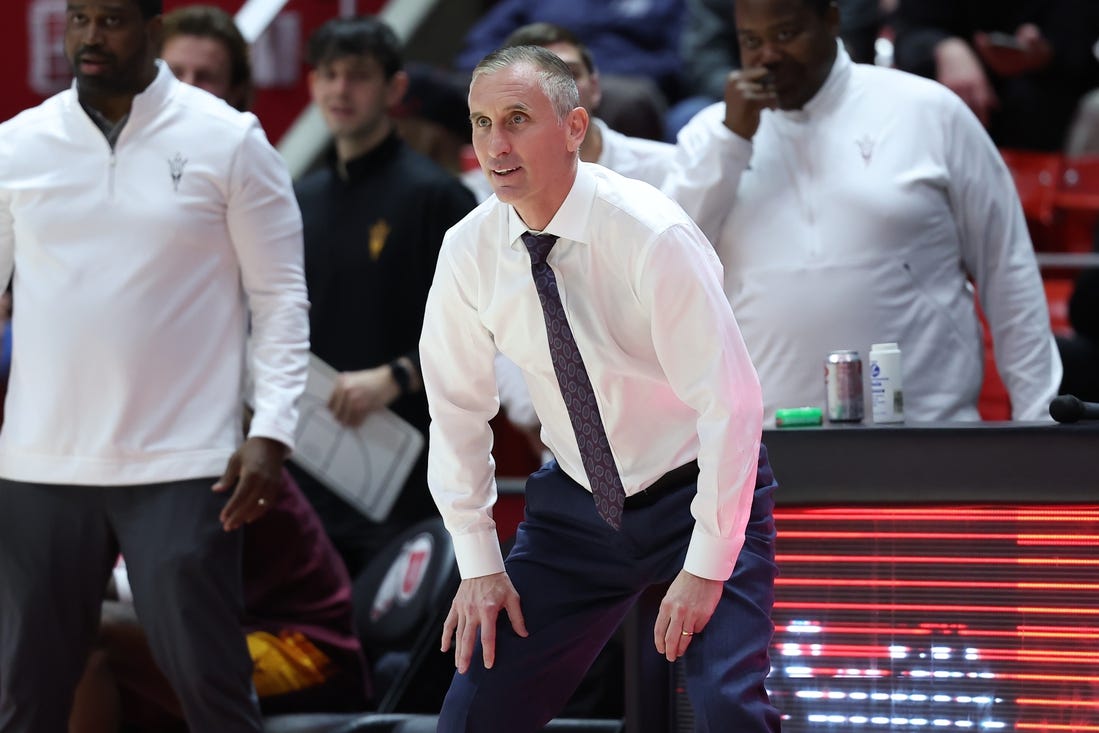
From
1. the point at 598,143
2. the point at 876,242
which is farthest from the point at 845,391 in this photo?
the point at 598,143

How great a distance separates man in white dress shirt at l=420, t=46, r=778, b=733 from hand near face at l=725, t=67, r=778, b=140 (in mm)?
1042

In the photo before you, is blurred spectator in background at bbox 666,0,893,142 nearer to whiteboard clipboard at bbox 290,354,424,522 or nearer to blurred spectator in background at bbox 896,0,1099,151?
blurred spectator in background at bbox 896,0,1099,151

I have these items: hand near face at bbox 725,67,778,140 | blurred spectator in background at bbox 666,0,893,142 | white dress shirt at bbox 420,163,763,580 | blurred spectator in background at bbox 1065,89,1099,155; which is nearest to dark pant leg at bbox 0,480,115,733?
white dress shirt at bbox 420,163,763,580

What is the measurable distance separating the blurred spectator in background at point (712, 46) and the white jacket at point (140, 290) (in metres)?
2.58

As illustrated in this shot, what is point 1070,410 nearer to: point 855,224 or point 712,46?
point 855,224

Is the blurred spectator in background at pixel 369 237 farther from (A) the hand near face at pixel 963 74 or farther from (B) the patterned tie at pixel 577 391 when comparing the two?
(B) the patterned tie at pixel 577 391

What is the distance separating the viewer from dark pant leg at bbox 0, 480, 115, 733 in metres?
3.57

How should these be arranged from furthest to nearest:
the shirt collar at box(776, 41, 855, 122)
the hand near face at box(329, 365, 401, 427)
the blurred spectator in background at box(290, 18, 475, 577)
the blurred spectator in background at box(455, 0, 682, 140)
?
the blurred spectator in background at box(455, 0, 682, 140) → the blurred spectator in background at box(290, 18, 475, 577) → the hand near face at box(329, 365, 401, 427) → the shirt collar at box(776, 41, 855, 122)

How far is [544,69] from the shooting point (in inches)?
110

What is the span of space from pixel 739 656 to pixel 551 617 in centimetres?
36

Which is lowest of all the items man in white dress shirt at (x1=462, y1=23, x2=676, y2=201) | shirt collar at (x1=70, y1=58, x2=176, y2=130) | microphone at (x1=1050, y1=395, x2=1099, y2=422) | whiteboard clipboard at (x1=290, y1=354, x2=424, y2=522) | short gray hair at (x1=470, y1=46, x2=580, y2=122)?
whiteboard clipboard at (x1=290, y1=354, x2=424, y2=522)

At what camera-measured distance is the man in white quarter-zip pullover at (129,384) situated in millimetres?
3572

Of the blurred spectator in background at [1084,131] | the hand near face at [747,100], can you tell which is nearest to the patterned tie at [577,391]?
the hand near face at [747,100]

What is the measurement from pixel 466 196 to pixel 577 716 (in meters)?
1.58
